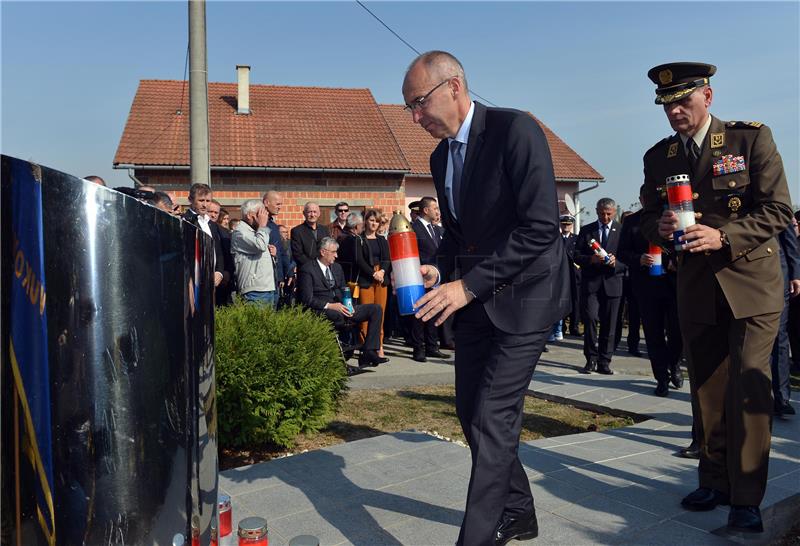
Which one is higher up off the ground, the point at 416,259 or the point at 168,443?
the point at 416,259

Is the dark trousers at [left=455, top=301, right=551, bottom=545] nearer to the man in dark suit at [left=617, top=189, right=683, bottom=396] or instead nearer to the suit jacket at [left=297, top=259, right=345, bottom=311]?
the man in dark suit at [left=617, top=189, right=683, bottom=396]

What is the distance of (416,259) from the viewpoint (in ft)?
9.48

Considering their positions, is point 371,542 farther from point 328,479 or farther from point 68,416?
point 68,416

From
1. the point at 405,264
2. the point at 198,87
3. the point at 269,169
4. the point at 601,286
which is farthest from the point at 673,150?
the point at 269,169

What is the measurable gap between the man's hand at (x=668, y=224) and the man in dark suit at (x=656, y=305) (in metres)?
3.30

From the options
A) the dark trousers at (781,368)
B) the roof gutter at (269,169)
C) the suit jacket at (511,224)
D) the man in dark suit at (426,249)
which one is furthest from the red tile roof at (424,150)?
the suit jacket at (511,224)

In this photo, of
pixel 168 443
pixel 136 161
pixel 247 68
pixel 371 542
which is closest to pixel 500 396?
pixel 371 542

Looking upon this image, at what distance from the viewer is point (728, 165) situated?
3453 millimetres

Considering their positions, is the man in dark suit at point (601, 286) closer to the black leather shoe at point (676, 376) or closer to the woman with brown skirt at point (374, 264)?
the black leather shoe at point (676, 376)

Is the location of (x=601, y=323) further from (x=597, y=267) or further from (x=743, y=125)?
(x=743, y=125)

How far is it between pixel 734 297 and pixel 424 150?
2141cm

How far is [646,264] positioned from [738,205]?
3.74 metres

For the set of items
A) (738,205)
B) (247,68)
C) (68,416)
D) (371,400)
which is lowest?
(371,400)

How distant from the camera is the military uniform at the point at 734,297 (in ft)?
10.8
